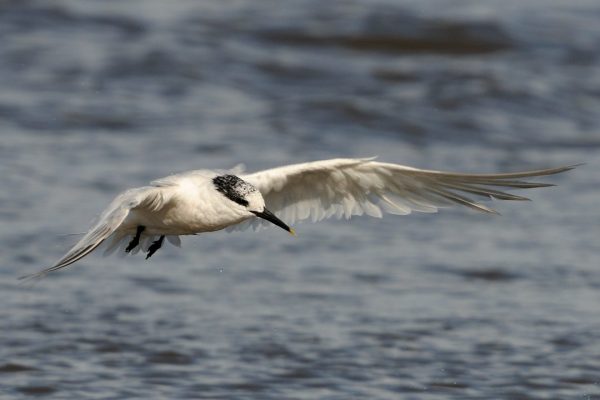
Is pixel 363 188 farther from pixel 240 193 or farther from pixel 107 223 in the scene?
pixel 107 223

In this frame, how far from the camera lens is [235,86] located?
1484 cm

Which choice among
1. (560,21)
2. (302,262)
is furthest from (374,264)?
(560,21)

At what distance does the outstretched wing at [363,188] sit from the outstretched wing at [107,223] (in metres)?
0.98

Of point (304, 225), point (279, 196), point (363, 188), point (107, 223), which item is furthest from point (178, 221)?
point (304, 225)

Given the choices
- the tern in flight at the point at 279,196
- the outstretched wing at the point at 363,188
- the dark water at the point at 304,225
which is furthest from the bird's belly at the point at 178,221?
the dark water at the point at 304,225

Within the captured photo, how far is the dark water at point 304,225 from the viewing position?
7961 millimetres

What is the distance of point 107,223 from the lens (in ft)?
18.4

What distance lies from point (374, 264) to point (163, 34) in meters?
7.38

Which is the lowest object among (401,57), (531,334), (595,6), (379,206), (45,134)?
(531,334)

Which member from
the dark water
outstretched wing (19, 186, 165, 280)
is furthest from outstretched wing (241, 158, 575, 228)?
the dark water

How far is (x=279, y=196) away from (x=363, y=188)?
0.55m

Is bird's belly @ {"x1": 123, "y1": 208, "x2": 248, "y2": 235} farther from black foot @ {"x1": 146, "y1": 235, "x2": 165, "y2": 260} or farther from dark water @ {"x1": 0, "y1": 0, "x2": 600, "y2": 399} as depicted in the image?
dark water @ {"x1": 0, "y1": 0, "x2": 600, "y2": 399}

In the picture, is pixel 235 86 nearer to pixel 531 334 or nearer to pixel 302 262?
pixel 302 262

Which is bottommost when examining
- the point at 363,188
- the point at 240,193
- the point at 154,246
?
the point at 154,246
